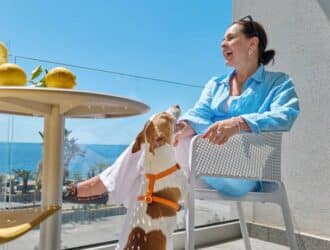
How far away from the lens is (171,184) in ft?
3.67

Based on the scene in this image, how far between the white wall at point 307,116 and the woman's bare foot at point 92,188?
1.89 meters

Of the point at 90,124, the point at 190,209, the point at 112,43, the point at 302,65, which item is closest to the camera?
the point at 190,209

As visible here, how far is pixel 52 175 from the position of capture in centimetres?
112

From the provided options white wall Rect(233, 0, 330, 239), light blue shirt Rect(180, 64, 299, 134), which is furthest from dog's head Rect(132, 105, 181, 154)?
white wall Rect(233, 0, 330, 239)

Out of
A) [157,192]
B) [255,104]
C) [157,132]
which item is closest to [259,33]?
[255,104]

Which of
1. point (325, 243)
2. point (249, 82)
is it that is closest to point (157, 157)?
point (249, 82)

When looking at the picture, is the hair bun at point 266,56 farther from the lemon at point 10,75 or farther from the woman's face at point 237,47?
the lemon at point 10,75

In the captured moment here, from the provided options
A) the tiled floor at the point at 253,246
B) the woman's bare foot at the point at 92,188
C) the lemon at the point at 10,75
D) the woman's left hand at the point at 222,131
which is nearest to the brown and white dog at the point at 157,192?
the woman's bare foot at the point at 92,188

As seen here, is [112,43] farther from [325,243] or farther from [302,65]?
[325,243]

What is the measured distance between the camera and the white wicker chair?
1421 mm

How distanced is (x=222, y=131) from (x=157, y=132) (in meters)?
0.32

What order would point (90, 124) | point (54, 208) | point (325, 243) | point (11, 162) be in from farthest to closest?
point (325, 243)
point (90, 124)
point (11, 162)
point (54, 208)

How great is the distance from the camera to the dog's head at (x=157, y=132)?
1121mm

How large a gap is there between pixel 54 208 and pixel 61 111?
0.31m
